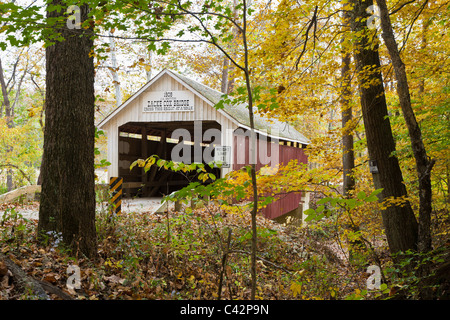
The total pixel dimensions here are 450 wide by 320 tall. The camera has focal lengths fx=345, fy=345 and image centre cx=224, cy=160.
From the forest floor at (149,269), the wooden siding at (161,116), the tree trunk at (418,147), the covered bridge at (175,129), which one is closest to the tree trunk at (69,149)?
the forest floor at (149,269)

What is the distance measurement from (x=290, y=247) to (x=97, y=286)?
6256 mm

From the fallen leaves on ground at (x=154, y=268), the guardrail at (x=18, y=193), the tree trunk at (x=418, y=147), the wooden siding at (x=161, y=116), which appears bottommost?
the fallen leaves on ground at (x=154, y=268)

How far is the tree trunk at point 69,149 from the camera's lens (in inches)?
187

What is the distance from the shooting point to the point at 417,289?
359cm

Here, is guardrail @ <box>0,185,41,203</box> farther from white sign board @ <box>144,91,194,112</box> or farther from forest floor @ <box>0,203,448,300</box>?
forest floor @ <box>0,203,448,300</box>

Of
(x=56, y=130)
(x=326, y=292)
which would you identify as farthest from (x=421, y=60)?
(x=56, y=130)

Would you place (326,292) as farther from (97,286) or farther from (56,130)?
(56,130)

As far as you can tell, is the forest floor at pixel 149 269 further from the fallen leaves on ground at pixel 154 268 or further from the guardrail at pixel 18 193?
the guardrail at pixel 18 193

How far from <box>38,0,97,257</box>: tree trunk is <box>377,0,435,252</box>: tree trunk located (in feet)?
13.1

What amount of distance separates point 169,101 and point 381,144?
876 cm

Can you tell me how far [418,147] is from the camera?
3879mm

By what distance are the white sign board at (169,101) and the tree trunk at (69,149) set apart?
305 inches

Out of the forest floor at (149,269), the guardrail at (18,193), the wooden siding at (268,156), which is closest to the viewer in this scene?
the forest floor at (149,269)

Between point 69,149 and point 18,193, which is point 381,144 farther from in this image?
point 18,193
